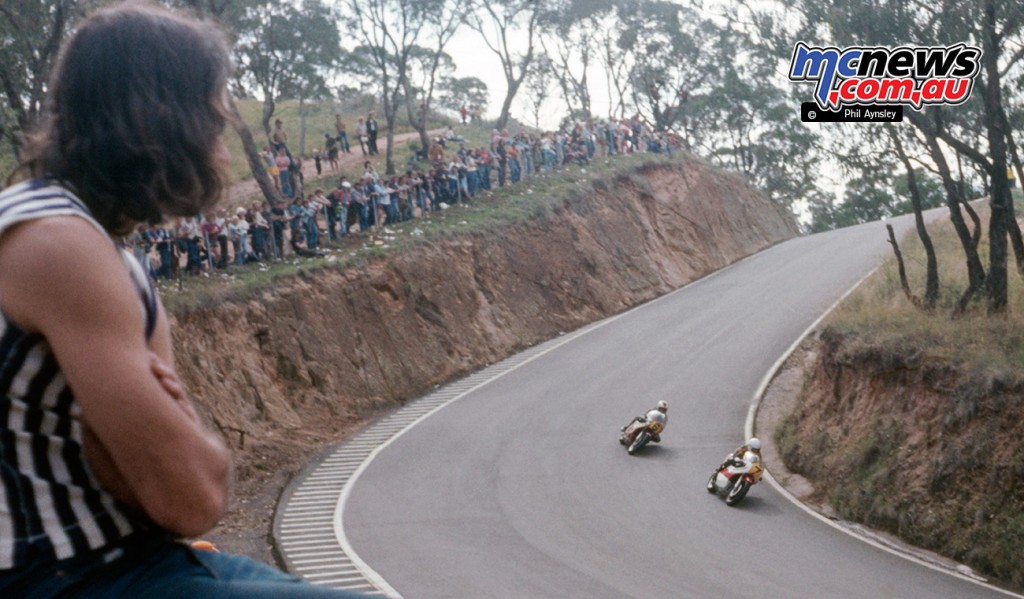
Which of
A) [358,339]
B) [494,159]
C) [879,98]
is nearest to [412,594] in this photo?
[879,98]

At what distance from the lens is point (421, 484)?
20016 millimetres

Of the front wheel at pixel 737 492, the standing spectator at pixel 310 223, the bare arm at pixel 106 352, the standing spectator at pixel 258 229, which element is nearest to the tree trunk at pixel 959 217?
the front wheel at pixel 737 492

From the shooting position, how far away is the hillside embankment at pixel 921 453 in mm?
15273

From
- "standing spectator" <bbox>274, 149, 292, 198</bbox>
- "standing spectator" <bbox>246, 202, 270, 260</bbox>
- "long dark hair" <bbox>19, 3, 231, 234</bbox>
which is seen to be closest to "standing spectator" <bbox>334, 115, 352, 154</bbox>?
"standing spectator" <bbox>274, 149, 292, 198</bbox>

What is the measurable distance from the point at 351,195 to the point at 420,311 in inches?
158

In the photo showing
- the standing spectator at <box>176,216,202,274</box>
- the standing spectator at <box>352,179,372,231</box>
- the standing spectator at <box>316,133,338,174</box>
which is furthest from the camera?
the standing spectator at <box>316,133,338,174</box>

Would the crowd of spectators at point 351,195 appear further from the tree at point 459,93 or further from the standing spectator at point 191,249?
the tree at point 459,93

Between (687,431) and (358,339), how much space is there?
9.49 metres

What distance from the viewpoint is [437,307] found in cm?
3219

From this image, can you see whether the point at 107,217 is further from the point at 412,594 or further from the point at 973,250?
the point at 973,250

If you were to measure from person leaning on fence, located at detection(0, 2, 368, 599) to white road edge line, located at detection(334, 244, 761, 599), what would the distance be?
1.26ft

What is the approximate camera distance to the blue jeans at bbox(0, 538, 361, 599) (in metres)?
1.35

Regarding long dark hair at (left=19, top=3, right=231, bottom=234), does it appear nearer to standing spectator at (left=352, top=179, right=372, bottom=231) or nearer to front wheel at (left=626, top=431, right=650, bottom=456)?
front wheel at (left=626, top=431, right=650, bottom=456)

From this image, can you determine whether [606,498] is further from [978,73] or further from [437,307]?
[437,307]
